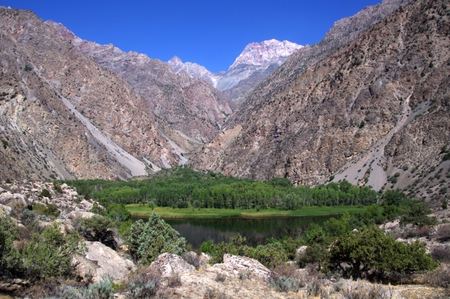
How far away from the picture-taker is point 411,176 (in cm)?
7944

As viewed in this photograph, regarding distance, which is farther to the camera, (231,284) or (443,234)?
(443,234)

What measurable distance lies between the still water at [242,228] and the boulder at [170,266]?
132 feet

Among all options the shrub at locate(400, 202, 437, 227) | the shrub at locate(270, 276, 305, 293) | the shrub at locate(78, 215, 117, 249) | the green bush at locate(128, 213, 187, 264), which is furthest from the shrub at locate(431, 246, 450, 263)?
the shrub at locate(78, 215, 117, 249)

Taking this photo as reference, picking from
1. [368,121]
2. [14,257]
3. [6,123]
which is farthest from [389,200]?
[6,123]

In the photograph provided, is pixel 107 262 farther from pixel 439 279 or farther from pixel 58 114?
pixel 58 114

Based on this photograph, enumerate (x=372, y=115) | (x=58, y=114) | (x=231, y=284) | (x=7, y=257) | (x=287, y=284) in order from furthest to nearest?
(x=58, y=114)
(x=372, y=115)
(x=231, y=284)
(x=287, y=284)
(x=7, y=257)

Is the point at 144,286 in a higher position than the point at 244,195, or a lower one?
lower

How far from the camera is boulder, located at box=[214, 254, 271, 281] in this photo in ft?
45.0

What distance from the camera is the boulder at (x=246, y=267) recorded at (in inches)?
540

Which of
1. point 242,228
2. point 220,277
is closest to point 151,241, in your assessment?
point 220,277

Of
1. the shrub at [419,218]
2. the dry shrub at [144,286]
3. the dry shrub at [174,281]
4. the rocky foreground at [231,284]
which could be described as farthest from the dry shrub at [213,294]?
the shrub at [419,218]

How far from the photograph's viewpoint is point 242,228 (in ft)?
230

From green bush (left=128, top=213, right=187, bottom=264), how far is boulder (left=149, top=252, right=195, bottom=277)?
907cm

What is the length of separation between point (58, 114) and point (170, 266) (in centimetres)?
13171
